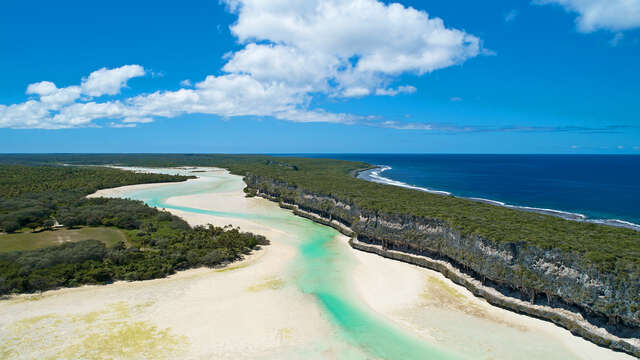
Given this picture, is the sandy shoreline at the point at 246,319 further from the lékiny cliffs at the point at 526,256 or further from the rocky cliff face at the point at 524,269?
the rocky cliff face at the point at 524,269

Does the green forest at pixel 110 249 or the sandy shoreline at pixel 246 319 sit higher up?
the green forest at pixel 110 249

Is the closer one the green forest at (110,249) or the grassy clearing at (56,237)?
the green forest at (110,249)

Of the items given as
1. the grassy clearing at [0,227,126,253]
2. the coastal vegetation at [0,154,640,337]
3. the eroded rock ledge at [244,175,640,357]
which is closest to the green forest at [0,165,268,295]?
the grassy clearing at [0,227,126,253]

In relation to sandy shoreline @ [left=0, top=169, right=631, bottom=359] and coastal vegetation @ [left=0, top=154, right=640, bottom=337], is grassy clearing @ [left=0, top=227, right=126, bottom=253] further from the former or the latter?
sandy shoreline @ [left=0, top=169, right=631, bottom=359]

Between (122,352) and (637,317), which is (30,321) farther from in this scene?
(637,317)

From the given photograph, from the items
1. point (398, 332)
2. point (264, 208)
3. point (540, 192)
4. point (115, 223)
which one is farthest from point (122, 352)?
point (540, 192)

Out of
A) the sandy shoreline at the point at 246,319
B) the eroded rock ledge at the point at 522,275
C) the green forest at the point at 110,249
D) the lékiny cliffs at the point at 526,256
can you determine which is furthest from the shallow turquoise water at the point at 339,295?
the green forest at the point at 110,249

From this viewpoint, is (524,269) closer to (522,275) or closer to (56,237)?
(522,275)

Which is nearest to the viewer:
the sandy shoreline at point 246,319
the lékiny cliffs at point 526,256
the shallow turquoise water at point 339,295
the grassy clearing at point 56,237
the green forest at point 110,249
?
the sandy shoreline at point 246,319

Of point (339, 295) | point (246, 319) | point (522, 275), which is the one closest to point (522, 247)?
point (522, 275)
